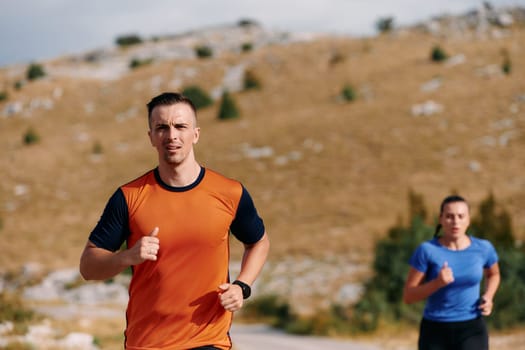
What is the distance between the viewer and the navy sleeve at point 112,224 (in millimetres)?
3633

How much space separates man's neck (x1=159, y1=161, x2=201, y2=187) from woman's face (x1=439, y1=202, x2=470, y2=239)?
9.14 ft

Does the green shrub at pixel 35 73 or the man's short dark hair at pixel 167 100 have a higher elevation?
the green shrub at pixel 35 73

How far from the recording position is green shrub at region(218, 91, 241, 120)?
44.4m

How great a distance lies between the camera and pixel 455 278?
5.82m

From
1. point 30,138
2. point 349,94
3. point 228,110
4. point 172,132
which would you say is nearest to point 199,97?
point 228,110

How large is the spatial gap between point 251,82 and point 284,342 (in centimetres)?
3708

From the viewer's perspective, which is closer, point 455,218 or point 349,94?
point 455,218

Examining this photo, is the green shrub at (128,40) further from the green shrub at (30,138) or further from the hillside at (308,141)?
the green shrub at (30,138)

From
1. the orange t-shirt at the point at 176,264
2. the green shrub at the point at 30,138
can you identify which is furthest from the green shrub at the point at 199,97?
the orange t-shirt at the point at 176,264

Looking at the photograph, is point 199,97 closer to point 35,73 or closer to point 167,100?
point 35,73

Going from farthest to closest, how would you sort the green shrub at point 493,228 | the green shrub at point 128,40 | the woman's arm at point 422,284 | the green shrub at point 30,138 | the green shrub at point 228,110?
the green shrub at point 128,40 → the green shrub at point 30,138 → the green shrub at point 228,110 → the green shrub at point 493,228 → the woman's arm at point 422,284

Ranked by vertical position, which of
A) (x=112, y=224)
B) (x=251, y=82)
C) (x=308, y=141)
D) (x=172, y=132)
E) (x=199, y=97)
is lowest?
(x=112, y=224)

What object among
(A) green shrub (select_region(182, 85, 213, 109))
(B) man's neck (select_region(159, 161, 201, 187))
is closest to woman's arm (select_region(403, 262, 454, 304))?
(B) man's neck (select_region(159, 161, 201, 187))

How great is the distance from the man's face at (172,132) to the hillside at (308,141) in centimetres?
1807
